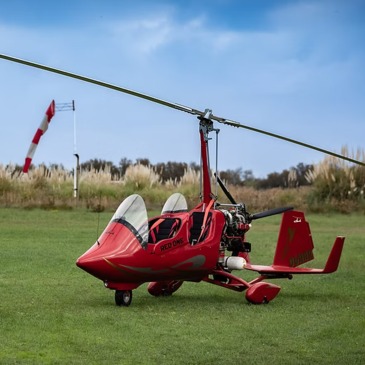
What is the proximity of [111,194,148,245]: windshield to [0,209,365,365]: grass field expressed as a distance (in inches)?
27.2

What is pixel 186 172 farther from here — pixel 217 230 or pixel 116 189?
pixel 217 230

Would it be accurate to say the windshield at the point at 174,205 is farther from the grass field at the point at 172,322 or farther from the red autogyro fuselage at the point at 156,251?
the grass field at the point at 172,322

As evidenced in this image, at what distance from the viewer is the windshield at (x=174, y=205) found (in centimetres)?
922

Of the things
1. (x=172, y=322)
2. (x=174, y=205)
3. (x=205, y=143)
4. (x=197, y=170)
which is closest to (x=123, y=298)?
(x=172, y=322)

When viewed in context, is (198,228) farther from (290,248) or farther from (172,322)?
(172,322)

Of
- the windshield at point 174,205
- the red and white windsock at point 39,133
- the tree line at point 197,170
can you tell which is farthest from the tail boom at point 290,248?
the tree line at point 197,170

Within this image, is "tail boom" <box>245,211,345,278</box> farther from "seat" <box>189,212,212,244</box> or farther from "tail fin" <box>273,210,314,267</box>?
"seat" <box>189,212,212,244</box>

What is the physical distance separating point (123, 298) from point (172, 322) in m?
0.89

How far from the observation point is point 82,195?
23.9 meters

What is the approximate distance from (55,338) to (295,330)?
1942mm

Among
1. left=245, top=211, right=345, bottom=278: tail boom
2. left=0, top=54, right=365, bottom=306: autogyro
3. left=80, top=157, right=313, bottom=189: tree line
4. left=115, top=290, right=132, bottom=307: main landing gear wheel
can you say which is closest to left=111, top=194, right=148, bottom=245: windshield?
left=0, top=54, right=365, bottom=306: autogyro

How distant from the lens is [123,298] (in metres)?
8.34

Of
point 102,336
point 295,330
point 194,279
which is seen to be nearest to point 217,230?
point 194,279

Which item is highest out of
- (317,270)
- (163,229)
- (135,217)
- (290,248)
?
(135,217)
